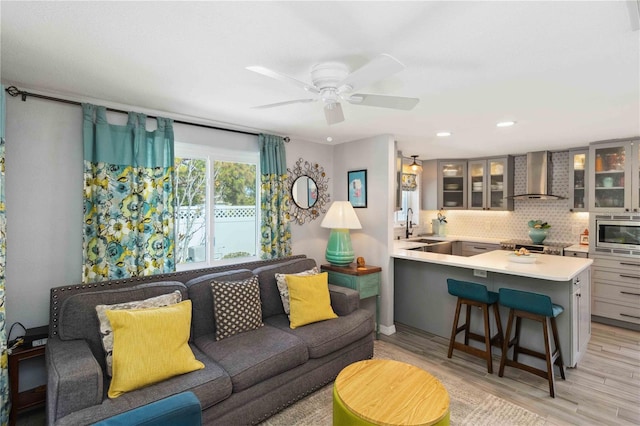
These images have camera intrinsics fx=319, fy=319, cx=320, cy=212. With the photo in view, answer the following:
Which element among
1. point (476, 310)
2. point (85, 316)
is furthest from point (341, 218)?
point (85, 316)

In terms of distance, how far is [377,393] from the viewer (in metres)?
1.91

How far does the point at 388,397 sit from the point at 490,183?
4.73 metres

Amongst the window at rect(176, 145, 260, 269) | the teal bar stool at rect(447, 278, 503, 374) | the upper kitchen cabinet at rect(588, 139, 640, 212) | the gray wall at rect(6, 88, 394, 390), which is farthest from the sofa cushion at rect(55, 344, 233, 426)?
the upper kitchen cabinet at rect(588, 139, 640, 212)

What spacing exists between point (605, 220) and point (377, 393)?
4.23 m

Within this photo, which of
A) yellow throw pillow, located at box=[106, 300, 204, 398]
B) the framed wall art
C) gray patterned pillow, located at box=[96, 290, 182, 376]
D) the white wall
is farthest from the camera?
the framed wall art

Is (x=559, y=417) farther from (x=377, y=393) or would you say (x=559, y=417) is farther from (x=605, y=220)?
(x=605, y=220)

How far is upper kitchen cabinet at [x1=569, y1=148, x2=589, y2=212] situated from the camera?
4.57m

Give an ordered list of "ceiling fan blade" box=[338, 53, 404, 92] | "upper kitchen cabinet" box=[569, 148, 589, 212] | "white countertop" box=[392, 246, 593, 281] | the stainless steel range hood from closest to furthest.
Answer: "ceiling fan blade" box=[338, 53, 404, 92]
"white countertop" box=[392, 246, 593, 281]
"upper kitchen cabinet" box=[569, 148, 589, 212]
the stainless steel range hood

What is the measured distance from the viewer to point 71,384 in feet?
5.52

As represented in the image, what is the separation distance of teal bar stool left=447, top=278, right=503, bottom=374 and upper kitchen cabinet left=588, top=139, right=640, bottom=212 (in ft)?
8.35

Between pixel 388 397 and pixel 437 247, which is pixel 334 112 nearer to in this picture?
pixel 388 397

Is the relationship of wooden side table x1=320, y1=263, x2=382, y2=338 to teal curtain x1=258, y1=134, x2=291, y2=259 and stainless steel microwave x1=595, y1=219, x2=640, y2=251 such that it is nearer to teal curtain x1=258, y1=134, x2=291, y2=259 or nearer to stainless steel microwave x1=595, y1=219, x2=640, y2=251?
teal curtain x1=258, y1=134, x2=291, y2=259

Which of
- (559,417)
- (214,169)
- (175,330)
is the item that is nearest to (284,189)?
(214,169)

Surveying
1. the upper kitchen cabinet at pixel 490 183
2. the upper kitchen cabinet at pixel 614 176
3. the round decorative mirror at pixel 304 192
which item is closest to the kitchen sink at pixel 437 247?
the upper kitchen cabinet at pixel 490 183
